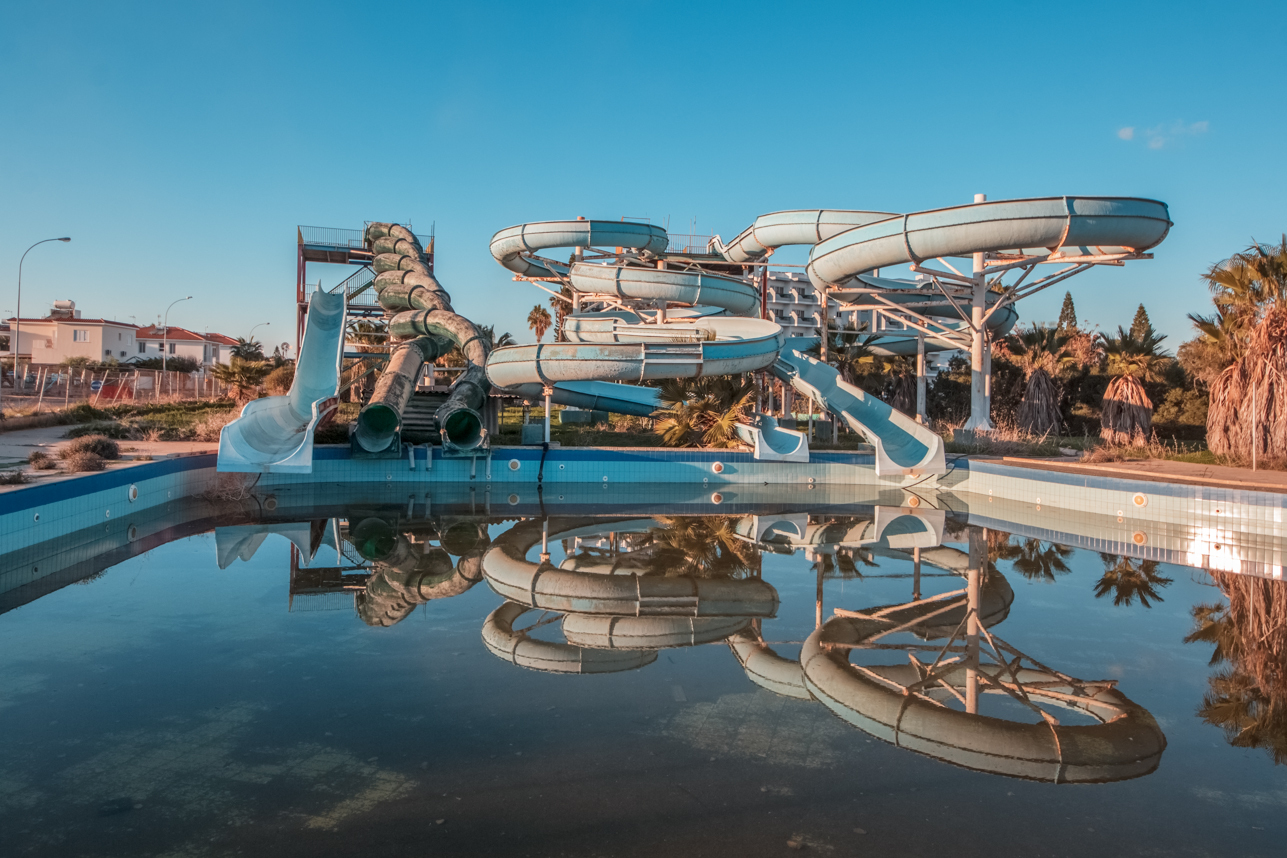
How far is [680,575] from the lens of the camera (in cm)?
790

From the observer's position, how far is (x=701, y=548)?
9.29 metres

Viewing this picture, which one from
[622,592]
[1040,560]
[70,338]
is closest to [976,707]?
[622,592]

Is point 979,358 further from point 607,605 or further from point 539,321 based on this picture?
point 539,321

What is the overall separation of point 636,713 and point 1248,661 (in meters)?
4.07

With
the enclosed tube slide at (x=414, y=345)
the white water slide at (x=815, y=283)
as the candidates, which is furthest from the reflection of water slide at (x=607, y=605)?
the white water slide at (x=815, y=283)

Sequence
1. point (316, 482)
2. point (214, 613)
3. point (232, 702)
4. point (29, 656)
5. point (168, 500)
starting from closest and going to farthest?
point (232, 702) → point (29, 656) → point (214, 613) → point (168, 500) → point (316, 482)

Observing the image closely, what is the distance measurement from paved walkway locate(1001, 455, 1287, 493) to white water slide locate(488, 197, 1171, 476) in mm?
2057

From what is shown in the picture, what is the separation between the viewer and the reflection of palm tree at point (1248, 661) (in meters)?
4.40

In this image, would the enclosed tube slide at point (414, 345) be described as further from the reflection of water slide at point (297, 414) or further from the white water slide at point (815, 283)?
A: the white water slide at point (815, 283)

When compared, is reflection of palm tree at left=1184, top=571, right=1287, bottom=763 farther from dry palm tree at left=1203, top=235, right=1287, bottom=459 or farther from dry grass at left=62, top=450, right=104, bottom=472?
dry grass at left=62, top=450, right=104, bottom=472

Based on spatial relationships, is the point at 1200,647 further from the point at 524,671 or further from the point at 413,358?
the point at 413,358

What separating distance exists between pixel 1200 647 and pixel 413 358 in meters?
14.9

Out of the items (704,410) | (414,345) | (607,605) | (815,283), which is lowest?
(607,605)

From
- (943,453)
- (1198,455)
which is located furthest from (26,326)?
(1198,455)
